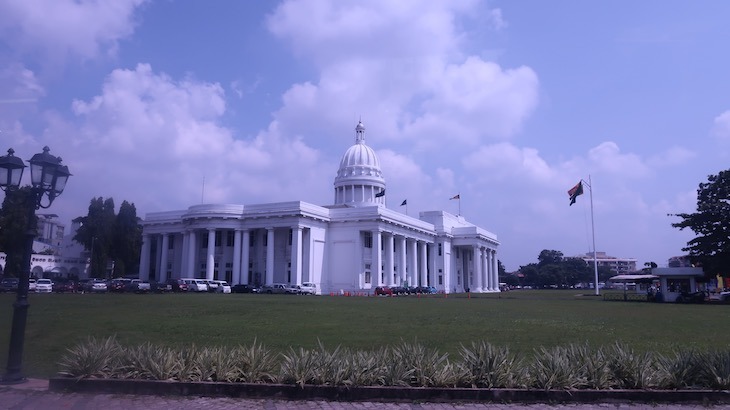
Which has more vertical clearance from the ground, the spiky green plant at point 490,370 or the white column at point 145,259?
the white column at point 145,259

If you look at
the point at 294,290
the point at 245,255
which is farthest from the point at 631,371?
the point at 245,255

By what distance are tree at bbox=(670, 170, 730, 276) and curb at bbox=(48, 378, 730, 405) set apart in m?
44.8

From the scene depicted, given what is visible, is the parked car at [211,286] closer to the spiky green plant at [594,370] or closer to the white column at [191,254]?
the white column at [191,254]

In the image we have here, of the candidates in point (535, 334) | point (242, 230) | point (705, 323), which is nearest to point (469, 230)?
point (242, 230)

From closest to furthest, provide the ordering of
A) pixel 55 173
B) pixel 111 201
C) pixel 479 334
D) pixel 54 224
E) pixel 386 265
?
1. pixel 55 173
2. pixel 479 334
3. pixel 386 265
4. pixel 111 201
5. pixel 54 224

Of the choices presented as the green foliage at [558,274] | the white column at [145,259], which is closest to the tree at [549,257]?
the green foliage at [558,274]

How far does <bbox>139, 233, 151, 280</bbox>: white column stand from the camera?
81562 millimetres

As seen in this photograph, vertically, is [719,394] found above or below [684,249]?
below

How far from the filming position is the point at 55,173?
11102mm

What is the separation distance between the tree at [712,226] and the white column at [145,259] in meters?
68.9

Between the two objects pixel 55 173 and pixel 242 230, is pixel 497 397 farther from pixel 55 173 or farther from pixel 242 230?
pixel 242 230

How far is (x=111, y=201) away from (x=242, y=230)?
25849 millimetres

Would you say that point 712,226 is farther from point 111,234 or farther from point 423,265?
point 111,234

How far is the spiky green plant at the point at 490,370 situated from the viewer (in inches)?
370
